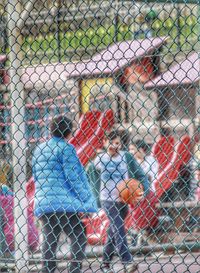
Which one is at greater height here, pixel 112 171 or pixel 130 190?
pixel 112 171

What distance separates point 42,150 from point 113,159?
162cm

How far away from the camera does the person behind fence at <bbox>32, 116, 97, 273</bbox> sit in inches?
391

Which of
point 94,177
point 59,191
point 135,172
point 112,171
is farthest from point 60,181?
point 94,177

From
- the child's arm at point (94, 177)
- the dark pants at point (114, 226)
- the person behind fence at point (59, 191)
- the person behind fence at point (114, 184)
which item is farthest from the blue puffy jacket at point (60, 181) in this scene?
the child's arm at point (94, 177)

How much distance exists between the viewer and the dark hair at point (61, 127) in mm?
10102

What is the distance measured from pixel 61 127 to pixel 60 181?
521 millimetres

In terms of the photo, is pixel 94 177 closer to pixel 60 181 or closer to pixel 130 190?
pixel 130 190

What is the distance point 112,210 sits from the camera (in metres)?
11.8

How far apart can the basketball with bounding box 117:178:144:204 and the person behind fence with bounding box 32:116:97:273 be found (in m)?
0.80

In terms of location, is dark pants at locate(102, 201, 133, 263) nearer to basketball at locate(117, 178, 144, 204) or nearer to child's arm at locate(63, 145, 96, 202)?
basketball at locate(117, 178, 144, 204)

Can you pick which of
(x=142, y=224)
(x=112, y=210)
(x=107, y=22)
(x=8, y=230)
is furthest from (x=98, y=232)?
(x=107, y=22)

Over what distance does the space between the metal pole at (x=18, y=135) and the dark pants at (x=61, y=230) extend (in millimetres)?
268

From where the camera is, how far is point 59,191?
9945 mm

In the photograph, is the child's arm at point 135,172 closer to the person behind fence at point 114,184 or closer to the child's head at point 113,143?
the person behind fence at point 114,184
